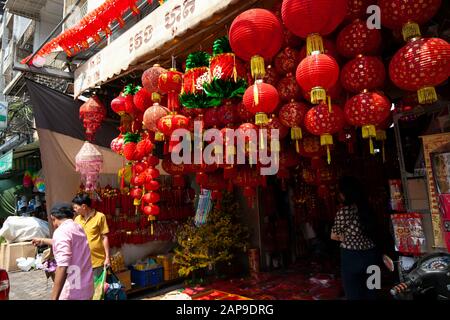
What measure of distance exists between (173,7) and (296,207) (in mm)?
5343

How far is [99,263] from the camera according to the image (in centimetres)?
447

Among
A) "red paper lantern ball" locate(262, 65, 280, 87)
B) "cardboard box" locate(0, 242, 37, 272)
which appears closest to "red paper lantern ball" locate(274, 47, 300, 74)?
"red paper lantern ball" locate(262, 65, 280, 87)

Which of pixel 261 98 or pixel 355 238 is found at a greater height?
pixel 261 98

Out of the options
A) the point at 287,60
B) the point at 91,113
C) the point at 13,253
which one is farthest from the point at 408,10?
the point at 13,253

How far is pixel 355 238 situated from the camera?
3.72 metres

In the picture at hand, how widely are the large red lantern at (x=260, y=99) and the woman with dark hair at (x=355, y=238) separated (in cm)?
169

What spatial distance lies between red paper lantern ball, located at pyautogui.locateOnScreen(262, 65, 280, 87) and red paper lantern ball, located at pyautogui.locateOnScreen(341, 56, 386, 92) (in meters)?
0.82

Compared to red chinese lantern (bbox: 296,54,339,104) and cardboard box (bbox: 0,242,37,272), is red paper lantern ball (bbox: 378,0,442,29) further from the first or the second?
cardboard box (bbox: 0,242,37,272)

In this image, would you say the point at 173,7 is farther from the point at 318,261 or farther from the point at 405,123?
the point at 318,261

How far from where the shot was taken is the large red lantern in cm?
279

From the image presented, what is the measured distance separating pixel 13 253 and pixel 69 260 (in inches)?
343

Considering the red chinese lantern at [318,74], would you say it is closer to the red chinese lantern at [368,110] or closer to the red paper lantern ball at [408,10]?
the red chinese lantern at [368,110]

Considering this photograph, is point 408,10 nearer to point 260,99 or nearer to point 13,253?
point 260,99
